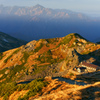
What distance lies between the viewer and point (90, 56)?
271ft

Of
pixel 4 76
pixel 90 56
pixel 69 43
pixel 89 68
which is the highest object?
pixel 69 43

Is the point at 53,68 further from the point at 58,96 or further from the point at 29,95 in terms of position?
the point at 58,96

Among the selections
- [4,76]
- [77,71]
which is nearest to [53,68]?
[77,71]

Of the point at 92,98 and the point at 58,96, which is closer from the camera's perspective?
the point at 92,98

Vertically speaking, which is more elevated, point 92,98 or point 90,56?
point 90,56

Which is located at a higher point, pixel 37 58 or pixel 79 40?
pixel 79 40

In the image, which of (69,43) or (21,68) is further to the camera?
(69,43)

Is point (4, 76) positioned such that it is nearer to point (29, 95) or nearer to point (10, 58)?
point (10, 58)

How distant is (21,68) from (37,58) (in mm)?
17159

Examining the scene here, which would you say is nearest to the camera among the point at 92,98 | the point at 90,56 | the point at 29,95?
the point at 92,98

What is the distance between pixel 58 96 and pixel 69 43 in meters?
96.5

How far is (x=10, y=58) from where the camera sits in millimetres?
119750

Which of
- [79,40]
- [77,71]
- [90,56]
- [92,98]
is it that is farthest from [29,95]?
[79,40]

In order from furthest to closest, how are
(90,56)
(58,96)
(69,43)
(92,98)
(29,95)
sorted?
(69,43)
(90,56)
(29,95)
(58,96)
(92,98)
